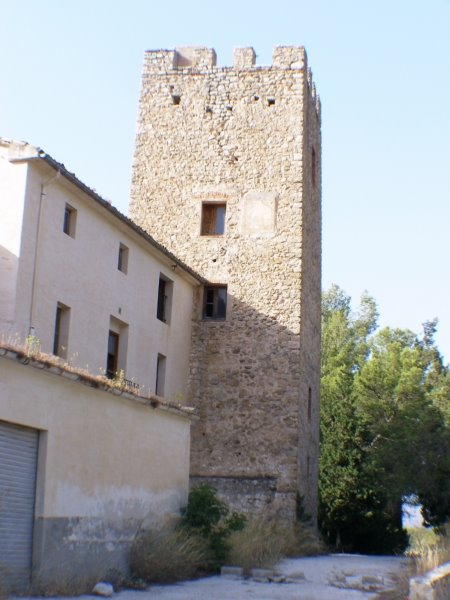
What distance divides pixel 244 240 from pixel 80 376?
46.9ft

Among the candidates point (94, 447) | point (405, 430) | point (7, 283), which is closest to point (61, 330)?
point (7, 283)

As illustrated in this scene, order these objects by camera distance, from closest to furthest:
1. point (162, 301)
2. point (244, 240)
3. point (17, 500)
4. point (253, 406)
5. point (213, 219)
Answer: point (17, 500), point (162, 301), point (253, 406), point (244, 240), point (213, 219)

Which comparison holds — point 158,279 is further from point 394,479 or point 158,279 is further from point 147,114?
point 394,479

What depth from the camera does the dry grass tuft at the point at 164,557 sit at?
43.7 feet

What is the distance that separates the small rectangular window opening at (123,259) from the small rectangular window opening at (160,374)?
317cm

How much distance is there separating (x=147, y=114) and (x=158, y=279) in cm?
708

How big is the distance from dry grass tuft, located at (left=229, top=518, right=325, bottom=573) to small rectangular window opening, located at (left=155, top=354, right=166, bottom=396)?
4.25 metres

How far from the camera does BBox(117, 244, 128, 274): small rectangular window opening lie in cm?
2139

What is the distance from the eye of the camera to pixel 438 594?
9.71 metres

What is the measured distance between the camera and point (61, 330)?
18.4 meters

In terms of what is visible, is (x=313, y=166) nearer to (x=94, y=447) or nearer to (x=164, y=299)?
(x=164, y=299)

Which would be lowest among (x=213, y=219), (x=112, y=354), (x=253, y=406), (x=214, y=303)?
(x=253, y=406)

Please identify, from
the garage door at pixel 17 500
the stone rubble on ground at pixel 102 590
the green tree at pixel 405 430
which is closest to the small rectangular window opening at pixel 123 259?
the green tree at pixel 405 430

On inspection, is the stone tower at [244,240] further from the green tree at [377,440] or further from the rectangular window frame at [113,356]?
the rectangular window frame at [113,356]
